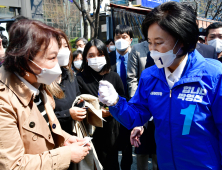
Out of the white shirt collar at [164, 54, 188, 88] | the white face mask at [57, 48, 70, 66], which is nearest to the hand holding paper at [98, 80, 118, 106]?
the white shirt collar at [164, 54, 188, 88]

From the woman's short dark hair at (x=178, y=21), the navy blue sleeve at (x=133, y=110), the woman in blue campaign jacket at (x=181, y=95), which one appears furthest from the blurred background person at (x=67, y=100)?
the woman's short dark hair at (x=178, y=21)

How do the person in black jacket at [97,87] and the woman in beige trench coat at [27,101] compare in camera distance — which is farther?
the person in black jacket at [97,87]

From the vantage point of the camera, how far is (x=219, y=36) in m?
3.99

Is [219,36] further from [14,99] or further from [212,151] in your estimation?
[14,99]

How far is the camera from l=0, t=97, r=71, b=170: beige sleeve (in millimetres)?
1234

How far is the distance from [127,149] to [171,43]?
6.95 feet

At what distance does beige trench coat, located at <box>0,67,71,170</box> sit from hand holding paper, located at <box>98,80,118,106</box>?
0.47m

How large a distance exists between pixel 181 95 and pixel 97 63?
178cm

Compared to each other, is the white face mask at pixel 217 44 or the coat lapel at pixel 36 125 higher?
the white face mask at pixel 217 44

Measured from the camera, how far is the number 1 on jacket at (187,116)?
1.41 m

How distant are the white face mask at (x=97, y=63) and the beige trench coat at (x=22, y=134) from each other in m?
1.63

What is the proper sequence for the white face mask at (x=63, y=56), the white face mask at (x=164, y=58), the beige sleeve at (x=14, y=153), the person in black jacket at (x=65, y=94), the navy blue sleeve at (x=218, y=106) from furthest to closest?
the white face mask at (x=63, y=56) → the person in black jacket at (x=65, y=94) → the white face mask at (x=164, y=58) → the navy blue sleeve at (x=218, y=106) → the beige sleeve at (x=14, y=153)

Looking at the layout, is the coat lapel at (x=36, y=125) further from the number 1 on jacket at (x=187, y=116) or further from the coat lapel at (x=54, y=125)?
the number 1 on jacket at (x=187, y=116)

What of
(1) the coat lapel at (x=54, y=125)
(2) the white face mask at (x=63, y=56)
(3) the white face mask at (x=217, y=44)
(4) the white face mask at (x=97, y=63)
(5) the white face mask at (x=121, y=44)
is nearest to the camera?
(1) the coat lapel at (x=54, y=125)
